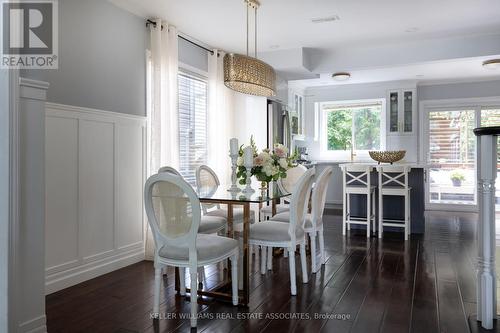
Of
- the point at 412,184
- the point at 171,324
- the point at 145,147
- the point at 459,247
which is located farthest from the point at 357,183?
the point at 171,324

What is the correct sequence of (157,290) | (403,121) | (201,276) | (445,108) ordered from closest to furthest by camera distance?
(157,290) < (201,276) < (403,121) < (445,108)

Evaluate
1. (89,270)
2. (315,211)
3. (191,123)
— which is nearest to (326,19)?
(191,123)

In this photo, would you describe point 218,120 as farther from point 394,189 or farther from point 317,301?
point 317,301

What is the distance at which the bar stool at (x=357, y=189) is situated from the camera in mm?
5375

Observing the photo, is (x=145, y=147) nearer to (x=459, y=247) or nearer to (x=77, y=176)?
(x=77, y=176)

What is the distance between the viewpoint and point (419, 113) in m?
7.96

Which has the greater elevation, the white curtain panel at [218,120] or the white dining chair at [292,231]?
the white curtain panel at [218,120]

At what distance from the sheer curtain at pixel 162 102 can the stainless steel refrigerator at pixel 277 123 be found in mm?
2092

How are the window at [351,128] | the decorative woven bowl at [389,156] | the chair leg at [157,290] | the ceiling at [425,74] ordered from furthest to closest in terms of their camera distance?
the window at [351,128]
the ceiling at [425,74]
the decorative woven bowl at [389,156]
the chair leg at [157,290]

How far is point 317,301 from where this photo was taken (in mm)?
2945

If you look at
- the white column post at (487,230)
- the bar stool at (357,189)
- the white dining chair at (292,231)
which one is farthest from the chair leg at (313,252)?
the bar stool at (357,189)

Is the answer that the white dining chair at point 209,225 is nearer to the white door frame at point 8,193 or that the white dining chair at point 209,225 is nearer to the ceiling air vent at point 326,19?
the white door frame at point 8,193

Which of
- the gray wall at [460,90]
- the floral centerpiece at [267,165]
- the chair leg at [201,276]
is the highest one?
the gray wall at [460,90]

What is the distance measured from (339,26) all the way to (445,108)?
4.34 meters
